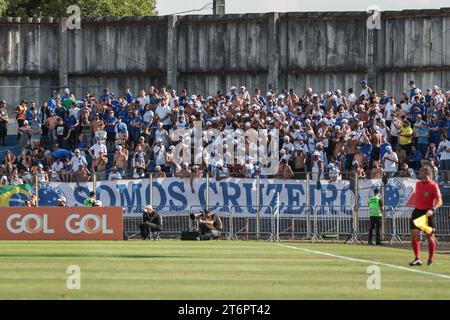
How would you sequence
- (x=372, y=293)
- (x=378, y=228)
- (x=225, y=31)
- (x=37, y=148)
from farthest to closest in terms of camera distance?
(x=225, y=31)
(x=37, y=148)
(x=378, y=228)
(x=372, y=293)

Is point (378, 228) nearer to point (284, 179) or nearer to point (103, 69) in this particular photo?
point (284, 179)

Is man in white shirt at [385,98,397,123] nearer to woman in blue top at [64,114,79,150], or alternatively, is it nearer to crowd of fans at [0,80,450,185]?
crowd of fans at [0,80,450,185]

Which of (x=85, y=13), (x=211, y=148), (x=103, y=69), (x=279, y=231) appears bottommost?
(x=279, y=231)

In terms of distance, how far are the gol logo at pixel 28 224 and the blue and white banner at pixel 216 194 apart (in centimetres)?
257

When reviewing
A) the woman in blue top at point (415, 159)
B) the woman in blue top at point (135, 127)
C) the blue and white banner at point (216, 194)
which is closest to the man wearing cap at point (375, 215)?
the blue and white banner at point (216, 194)

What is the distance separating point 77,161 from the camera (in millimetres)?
37812

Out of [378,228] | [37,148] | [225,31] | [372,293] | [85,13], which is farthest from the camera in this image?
[85,13]

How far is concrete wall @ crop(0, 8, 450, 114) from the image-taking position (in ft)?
147

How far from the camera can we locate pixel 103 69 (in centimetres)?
4769

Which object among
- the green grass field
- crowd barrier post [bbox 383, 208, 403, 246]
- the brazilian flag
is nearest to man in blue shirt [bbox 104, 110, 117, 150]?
the brazilian flag

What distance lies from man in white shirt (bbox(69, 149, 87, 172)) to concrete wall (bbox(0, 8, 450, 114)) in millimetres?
9579

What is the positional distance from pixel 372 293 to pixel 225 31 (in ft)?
103

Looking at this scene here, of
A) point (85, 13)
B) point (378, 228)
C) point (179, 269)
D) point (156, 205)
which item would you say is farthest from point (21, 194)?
point (85, 13)

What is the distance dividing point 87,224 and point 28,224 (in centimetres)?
172
